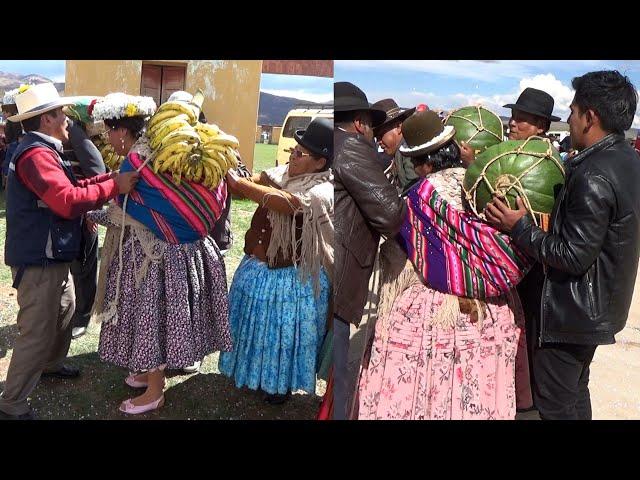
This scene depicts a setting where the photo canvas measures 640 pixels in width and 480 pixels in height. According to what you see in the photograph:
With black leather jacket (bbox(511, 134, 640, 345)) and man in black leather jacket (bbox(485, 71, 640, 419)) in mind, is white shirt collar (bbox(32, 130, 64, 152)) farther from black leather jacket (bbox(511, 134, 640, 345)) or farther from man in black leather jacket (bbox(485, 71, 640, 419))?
black leather jacket (bbox(511, 134, 640, 345))

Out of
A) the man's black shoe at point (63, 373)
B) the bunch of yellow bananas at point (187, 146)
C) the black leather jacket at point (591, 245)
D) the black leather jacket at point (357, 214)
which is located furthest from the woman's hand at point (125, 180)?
the black leather jacket at point (591, 245)

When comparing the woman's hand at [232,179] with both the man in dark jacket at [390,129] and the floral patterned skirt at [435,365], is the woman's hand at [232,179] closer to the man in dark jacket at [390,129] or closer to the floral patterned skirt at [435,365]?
the man in dark jacket at [390,129]

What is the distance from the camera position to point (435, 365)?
2311 millimetres

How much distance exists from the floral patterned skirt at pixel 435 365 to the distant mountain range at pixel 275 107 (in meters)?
1.10

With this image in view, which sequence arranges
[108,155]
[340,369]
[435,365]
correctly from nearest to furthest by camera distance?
[435,365] < [340,369] < [108,155]

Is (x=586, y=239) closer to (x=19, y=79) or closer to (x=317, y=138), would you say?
(x=317, y=138)

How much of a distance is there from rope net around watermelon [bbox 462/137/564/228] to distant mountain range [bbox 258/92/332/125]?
88 centimetres

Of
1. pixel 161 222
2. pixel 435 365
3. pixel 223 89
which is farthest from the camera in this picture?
pixel 223 89

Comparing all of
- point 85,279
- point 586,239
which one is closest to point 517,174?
point 586,239

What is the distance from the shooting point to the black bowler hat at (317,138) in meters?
2.63

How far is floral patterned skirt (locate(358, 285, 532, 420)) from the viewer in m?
2.31

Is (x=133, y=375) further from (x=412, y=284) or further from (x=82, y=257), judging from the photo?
(x=412, y=284)

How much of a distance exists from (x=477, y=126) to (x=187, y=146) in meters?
1.44

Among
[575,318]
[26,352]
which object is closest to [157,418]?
[26,352]
